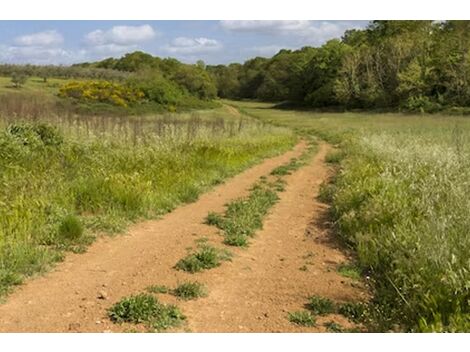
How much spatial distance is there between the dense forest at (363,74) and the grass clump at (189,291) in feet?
129

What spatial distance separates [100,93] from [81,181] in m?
30.4

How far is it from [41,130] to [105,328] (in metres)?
8.35

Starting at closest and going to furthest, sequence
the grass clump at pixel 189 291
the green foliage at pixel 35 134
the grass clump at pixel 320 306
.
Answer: the grass clump at pixel 320 306
the grass clump at pixel 189 291
the green foliage at pixel 35 134

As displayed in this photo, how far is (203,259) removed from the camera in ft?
19.2

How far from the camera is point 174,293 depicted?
4883mm

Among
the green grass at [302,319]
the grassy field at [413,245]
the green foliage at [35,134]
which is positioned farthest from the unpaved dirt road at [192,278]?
the green foliage at [35,134]

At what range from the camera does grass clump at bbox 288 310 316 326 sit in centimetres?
434

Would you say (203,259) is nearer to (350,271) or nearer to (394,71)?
(350,271)

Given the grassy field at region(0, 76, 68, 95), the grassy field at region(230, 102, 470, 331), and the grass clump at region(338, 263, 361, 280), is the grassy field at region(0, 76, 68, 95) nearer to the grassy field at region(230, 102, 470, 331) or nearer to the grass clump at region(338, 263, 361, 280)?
the grassy field at region(230, 102, 470, 331)

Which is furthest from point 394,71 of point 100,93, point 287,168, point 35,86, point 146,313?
point 146,313

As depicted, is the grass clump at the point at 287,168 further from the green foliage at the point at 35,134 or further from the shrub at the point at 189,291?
the shrub at the point at 189,291

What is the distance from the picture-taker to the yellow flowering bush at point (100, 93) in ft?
118

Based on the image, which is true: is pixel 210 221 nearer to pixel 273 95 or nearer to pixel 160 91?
pixel 160 91

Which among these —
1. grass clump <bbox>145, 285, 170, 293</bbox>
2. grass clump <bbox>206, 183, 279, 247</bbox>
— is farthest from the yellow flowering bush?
grass clump <bbox>145, 285, 170, 293</bbox>
